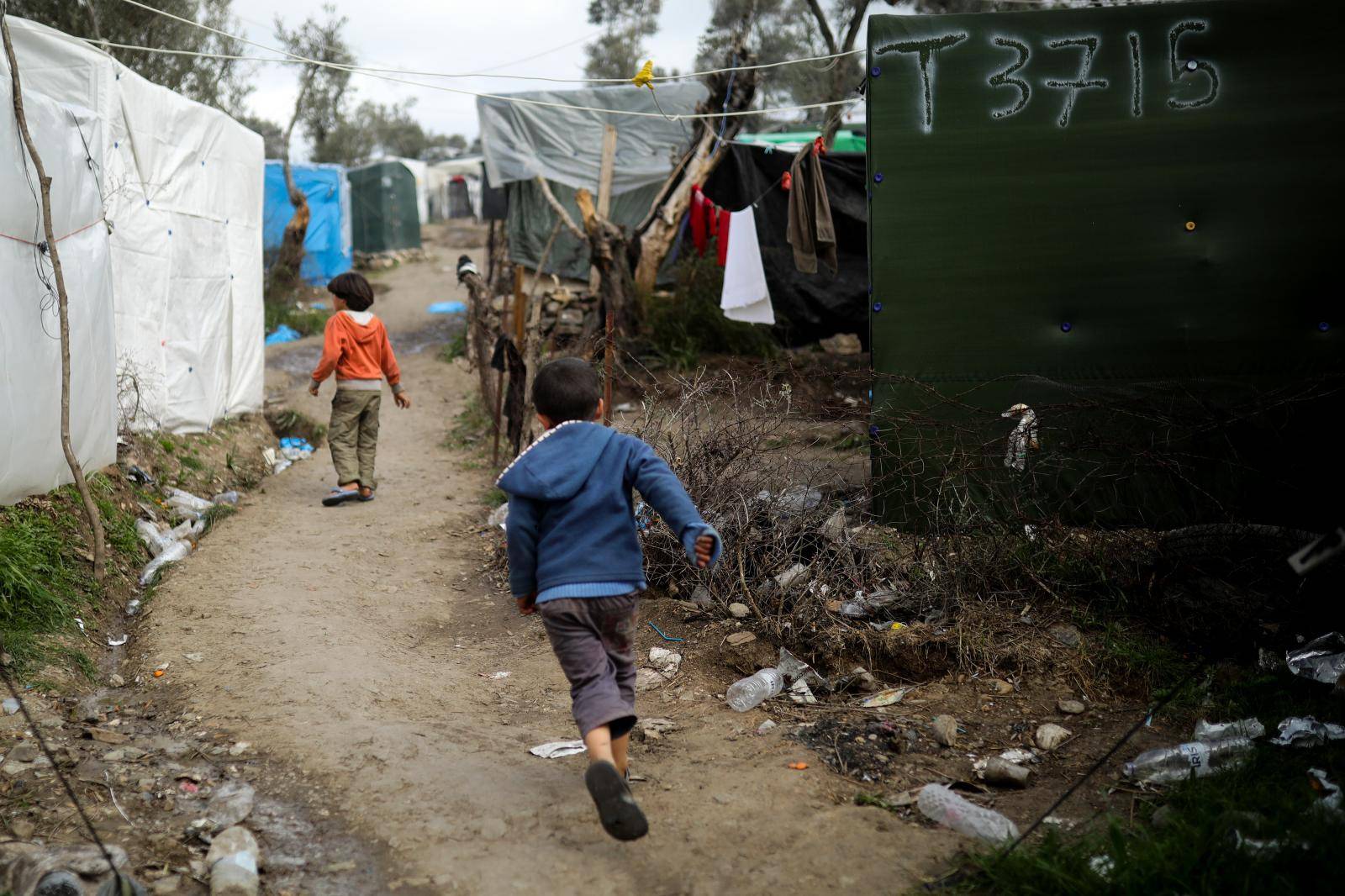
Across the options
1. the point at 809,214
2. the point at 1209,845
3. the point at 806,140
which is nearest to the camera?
the point at 1209,845

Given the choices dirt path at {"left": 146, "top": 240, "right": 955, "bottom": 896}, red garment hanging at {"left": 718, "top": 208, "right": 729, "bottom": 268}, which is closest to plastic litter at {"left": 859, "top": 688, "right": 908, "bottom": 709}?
dirt path at {"left": 146, "top": 240, "right": 955, "bottom": 896}

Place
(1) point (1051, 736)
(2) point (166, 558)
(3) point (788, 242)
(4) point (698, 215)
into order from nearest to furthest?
1. (1) point (1051, 736)
2. (2) point (166, 558)
3. (3) point (788, 242)
4. (4) point (698, 215)

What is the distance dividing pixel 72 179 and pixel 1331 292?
6.68 metres

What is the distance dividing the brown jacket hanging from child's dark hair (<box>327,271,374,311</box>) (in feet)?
10.6

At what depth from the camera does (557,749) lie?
352cm

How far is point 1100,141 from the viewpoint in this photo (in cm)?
536

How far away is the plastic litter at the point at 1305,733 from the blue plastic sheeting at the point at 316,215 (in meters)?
18.6

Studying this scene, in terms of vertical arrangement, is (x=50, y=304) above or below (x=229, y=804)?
above

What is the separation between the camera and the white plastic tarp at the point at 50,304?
4.75 metres

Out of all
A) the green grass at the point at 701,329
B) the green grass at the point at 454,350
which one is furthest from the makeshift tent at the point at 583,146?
the green grass at the point at 701,329

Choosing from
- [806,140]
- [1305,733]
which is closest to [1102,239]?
[1305,733]

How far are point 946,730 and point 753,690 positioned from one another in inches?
31.1

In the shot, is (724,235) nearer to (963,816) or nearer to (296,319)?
(963,816)

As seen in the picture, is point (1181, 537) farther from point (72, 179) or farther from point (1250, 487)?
point (72, 179)
